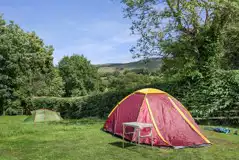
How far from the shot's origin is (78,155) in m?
6.44

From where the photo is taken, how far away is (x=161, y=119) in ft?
25.1

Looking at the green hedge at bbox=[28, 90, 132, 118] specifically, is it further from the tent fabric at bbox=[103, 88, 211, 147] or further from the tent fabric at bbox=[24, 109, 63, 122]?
the tent fabric at bbox=[103, 88, 211, 147]

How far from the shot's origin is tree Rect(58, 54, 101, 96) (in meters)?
41.9

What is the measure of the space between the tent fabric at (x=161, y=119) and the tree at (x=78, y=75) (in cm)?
3271

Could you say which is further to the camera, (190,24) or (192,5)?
(190,24)

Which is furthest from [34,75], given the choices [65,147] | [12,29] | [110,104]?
[65,147]

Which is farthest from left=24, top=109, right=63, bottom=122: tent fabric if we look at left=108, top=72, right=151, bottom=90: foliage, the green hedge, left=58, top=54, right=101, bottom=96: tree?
→ left=108, top=72, right=151, bottom=90: foliage

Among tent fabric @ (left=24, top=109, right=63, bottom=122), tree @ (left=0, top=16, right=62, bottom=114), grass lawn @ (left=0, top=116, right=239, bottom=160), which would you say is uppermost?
tree @ (left=0, top=16, right=62, bottom=114)

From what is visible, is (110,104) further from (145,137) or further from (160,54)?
(145,137)

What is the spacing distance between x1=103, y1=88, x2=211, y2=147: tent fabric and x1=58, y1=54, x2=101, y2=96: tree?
32706mm

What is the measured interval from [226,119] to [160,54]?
5.14 m

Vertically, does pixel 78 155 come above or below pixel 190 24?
below

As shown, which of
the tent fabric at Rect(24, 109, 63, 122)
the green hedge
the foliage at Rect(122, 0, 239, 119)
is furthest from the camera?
the green hedge

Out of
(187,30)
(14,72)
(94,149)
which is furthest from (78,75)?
(94,149)
